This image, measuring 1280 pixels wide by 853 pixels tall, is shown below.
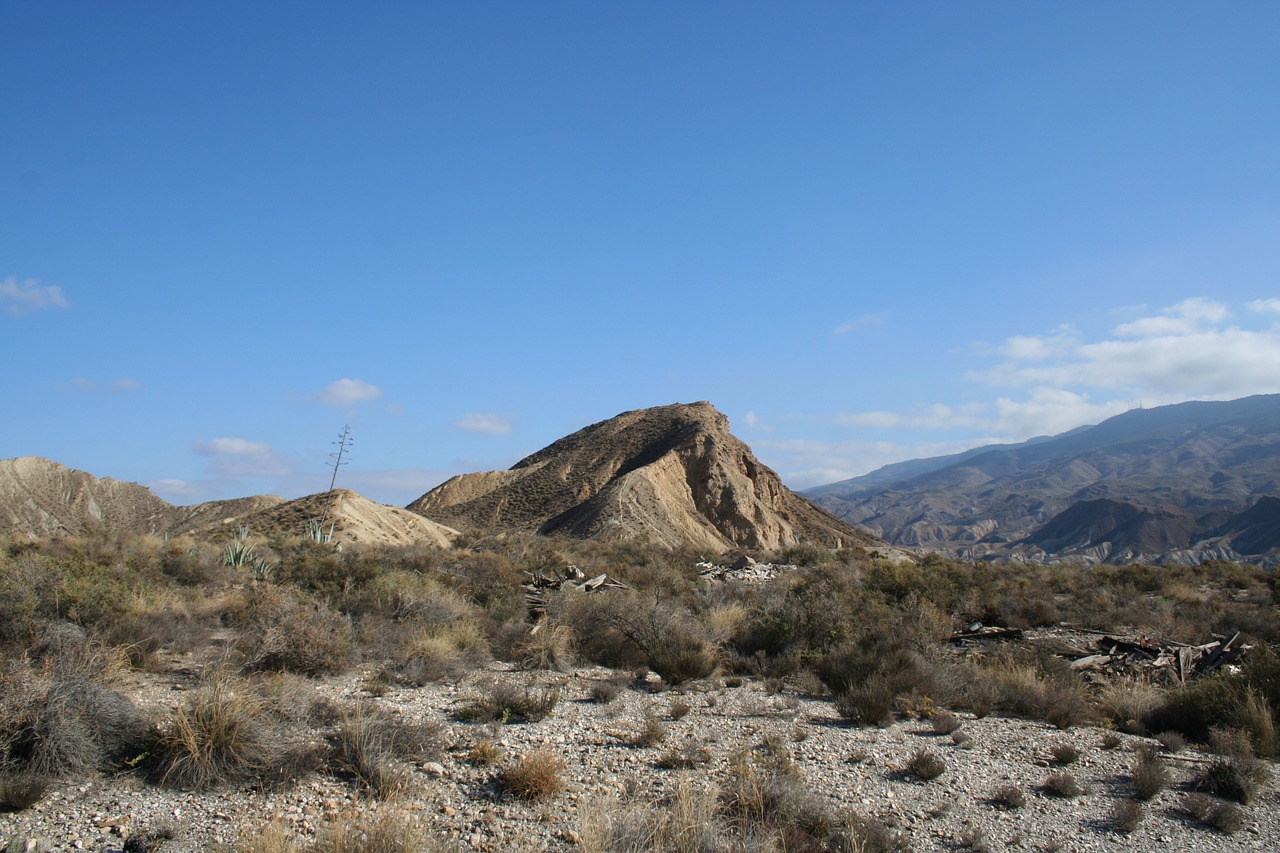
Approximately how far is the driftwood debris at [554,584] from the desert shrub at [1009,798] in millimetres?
9432

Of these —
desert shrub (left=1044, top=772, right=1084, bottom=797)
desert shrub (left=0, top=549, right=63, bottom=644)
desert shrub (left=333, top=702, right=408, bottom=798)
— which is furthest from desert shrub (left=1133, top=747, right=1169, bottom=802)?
desert shrub (left=0, top=549, right=63, bottom=644)

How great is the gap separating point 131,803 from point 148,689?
3.68 meters

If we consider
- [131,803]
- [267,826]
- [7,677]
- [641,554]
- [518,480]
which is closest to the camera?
[267,826]

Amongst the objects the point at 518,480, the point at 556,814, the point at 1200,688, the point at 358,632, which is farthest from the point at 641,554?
the point at 518,480

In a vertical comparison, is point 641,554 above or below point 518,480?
below

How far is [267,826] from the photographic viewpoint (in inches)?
193

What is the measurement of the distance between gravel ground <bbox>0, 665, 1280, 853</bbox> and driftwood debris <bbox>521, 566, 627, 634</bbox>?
20.1 feet

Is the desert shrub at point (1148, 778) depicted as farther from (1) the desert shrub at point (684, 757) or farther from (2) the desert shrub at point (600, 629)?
(2) the desert shrub at point (600, 629)

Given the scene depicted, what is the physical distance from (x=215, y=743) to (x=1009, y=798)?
23.1 ft

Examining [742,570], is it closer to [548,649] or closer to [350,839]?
[548,649]

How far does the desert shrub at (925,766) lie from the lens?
7.28 m

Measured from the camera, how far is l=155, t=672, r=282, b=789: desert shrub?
242 inches

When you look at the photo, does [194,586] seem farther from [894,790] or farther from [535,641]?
[894,790]

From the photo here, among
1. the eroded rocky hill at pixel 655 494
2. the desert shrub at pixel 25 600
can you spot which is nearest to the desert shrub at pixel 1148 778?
the desert shrub at pixel 25 600
